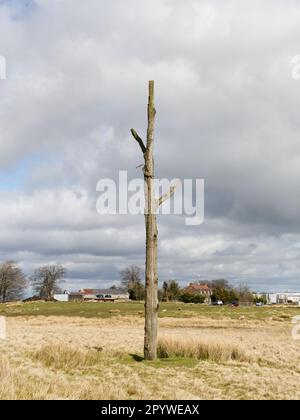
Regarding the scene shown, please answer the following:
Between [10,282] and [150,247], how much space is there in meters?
117

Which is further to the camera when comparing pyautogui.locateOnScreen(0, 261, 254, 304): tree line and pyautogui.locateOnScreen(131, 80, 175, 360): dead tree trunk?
pyautogui.locateOnScreen(0, 261, 254, 304): tree line

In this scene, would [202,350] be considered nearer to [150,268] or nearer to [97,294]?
[150,268]

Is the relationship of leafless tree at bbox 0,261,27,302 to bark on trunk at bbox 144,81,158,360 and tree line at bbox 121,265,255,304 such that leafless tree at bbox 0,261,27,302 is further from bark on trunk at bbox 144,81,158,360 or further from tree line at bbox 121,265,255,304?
bark on trunk at bbox 144,81,158,360

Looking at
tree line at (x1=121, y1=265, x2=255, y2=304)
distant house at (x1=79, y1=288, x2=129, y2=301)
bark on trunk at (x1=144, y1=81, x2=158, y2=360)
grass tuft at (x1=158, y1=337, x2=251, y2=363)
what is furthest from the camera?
distant house at (x1=79, y1=288, x2=129, y2=301)

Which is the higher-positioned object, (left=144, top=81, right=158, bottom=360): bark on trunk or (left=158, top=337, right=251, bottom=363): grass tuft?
(left=144, top=81, right=158, bottom=360): bark on trunk

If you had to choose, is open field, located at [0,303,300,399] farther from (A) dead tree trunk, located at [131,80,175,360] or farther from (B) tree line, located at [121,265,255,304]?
(B) tree line, located at [121,265,255,304]

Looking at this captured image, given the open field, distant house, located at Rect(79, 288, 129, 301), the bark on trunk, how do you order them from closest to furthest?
the open field < the bark on trunk < distant house, located at Rect(79, 288, 129, 301)

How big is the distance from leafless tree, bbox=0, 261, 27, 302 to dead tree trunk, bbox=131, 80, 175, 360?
381ft

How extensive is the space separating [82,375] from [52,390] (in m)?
3.01

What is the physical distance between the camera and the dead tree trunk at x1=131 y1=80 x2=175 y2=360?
48.3ft

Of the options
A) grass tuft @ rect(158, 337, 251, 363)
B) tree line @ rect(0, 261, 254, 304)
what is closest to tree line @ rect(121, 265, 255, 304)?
tree line @ rect(0, 261, 254, 304)

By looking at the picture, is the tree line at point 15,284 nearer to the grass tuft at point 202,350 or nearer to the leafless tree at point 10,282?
the leafless tree at point 10,282
